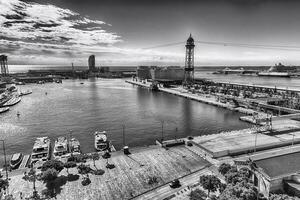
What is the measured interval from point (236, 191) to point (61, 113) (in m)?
79.9

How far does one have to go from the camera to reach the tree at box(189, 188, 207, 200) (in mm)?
28288

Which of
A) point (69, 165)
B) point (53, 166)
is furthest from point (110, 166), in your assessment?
point (53, 166)

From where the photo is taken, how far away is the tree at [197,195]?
92.8ft

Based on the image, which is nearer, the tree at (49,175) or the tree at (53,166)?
the tree at (49,175)

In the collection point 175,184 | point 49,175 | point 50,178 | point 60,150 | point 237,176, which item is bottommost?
point 60,150

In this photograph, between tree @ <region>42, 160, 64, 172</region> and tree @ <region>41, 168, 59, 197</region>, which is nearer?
tree @ <region>41, 168, 59, 197</region>

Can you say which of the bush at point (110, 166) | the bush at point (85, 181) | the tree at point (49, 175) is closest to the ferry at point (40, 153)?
the tree at point (49, 175)

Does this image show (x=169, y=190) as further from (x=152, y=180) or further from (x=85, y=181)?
(x=85, y=181)

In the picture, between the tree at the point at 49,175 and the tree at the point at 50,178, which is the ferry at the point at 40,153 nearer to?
the tree at the point at 50,178

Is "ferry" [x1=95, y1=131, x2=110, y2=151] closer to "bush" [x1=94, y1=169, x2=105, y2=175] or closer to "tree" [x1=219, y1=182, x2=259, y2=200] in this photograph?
"bush" [x1=94, y1=169, x2=105, y2=175]

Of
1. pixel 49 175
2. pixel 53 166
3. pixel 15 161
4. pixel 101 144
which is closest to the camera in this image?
pixel 49 175

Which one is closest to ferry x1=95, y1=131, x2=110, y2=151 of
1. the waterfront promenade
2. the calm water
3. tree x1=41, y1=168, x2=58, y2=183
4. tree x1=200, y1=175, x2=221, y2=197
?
the calm water

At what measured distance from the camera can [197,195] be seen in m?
28.6

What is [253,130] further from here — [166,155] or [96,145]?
[96,145]
